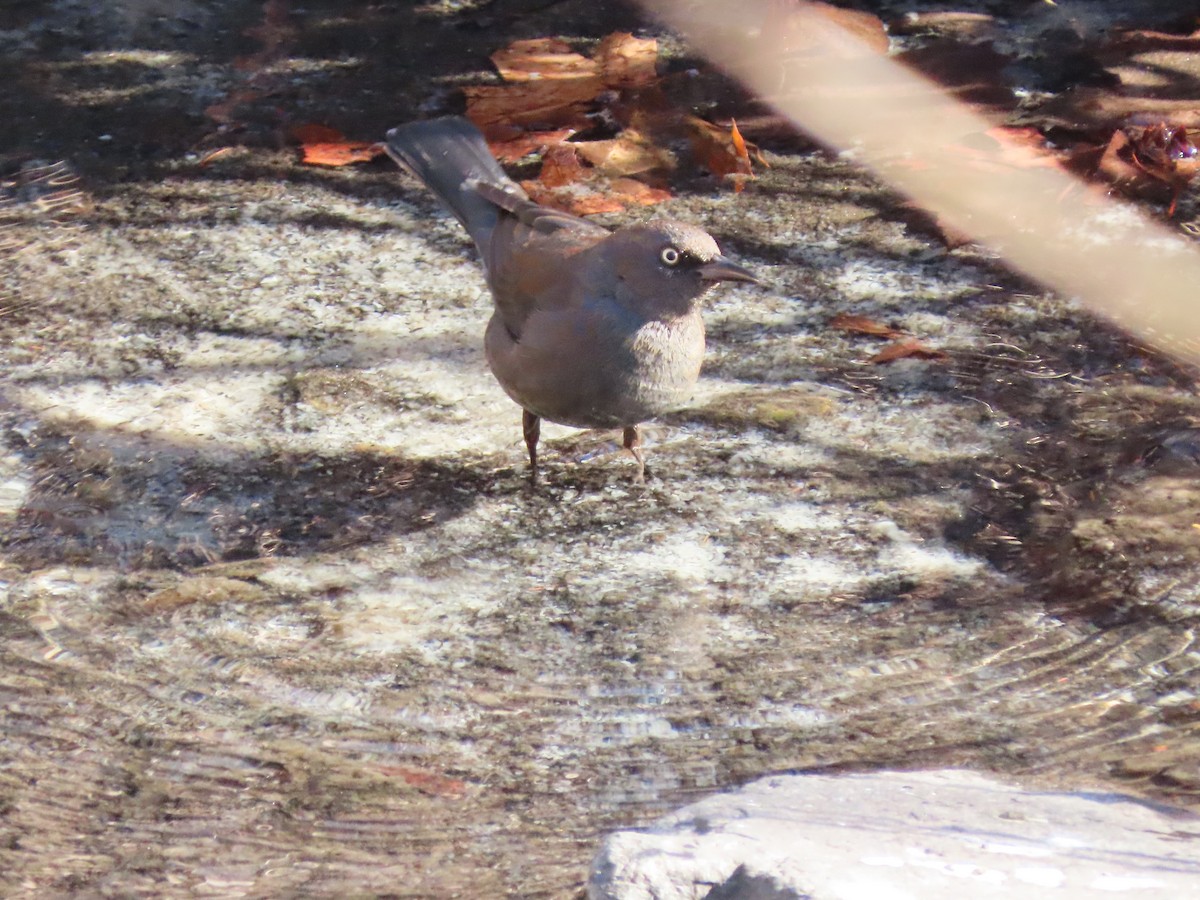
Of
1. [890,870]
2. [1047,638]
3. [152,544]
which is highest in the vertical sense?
[890,870]

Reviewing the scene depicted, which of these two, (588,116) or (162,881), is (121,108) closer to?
(588,116)

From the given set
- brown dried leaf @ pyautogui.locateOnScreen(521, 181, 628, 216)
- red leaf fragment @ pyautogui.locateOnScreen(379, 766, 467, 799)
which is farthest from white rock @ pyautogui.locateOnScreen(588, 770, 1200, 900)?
brown dried leaf @ pyautogui.locateOnScreen(521, 181, 628, 216)

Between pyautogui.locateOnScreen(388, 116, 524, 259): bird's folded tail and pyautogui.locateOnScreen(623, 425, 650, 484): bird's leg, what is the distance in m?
0.96

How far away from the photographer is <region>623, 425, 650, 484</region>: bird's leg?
13.1 feet

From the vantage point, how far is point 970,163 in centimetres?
533

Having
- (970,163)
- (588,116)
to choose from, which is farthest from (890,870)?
(588,116)

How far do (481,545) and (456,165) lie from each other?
5.25 feet

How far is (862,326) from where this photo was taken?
452 cm

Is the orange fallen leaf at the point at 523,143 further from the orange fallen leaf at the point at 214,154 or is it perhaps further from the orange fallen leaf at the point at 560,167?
the orange fallen leaf at the point at 214,154

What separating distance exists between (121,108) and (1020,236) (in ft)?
12.4

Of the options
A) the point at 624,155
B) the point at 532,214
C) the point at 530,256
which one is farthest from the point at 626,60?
the point at 530,256

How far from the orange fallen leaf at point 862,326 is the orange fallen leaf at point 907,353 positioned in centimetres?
8

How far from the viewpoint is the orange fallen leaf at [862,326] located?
4484 millimetres

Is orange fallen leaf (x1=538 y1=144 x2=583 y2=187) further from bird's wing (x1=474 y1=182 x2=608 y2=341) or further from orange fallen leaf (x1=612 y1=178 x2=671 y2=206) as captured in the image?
bird's wing (x1=474 y1=182 x2=608 y2=341)
